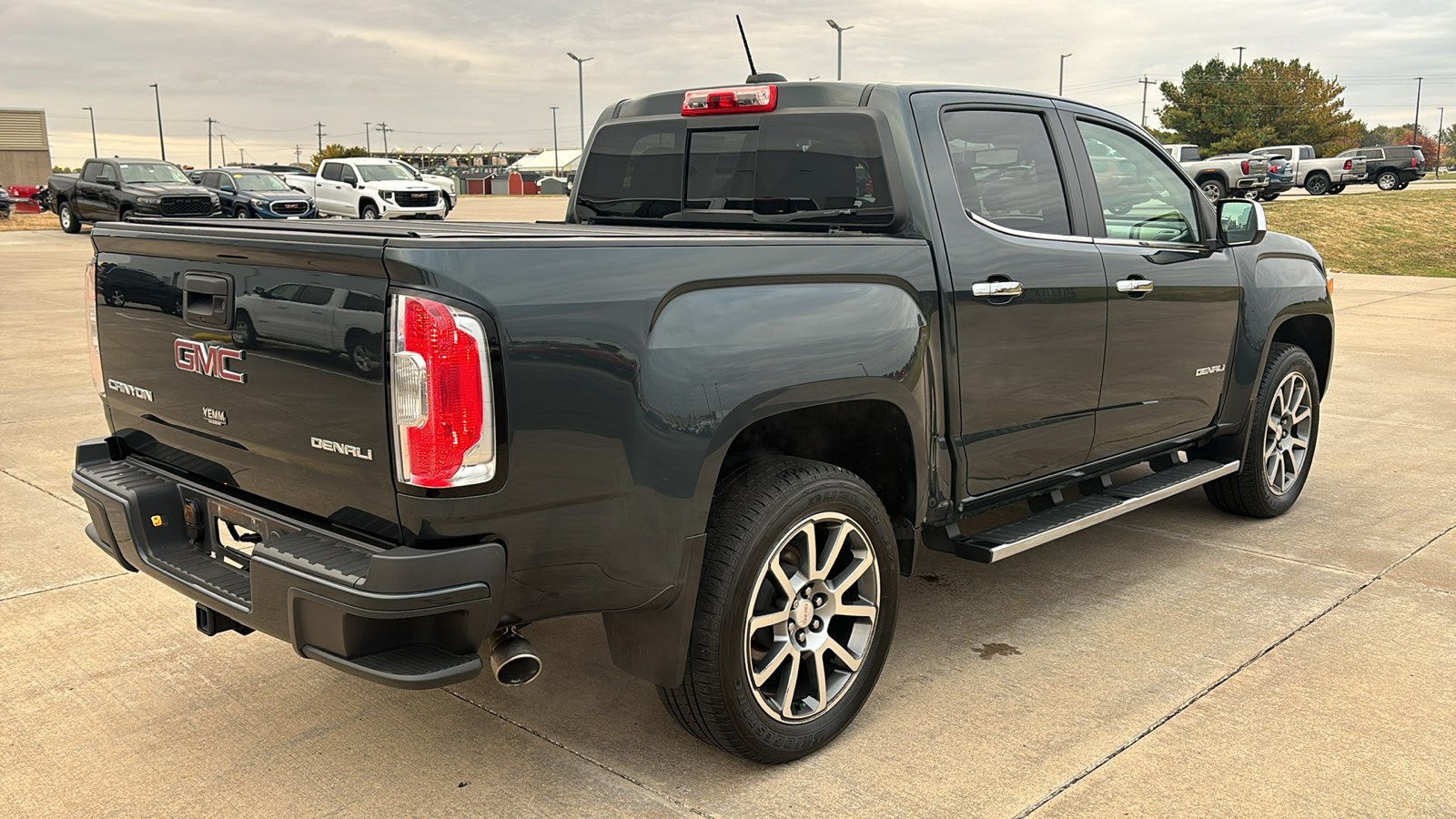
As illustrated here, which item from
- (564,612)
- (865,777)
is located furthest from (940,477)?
(564,612)

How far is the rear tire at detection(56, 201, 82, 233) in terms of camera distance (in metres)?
29.2

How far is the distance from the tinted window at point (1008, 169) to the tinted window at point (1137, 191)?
284 millimetres

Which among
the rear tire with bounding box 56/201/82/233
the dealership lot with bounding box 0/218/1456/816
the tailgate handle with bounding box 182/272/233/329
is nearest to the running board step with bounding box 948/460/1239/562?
the dealership lot with bounding box 0/218/1456/816

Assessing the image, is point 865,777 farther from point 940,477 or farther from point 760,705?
point 940,477

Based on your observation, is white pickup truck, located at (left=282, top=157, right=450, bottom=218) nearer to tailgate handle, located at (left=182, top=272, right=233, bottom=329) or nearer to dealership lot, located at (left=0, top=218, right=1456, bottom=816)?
dealership lot, located at (left=0, top=218, right=1456, bottom=816)

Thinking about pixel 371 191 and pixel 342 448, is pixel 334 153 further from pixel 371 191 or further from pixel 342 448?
pixel 342 448

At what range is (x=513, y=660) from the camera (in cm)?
271

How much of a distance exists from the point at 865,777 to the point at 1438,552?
10.7 feet

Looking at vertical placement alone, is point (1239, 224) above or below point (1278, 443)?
above

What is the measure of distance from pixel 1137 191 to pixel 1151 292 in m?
0.47

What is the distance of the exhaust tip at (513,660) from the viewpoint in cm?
271

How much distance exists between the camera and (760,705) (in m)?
3.09

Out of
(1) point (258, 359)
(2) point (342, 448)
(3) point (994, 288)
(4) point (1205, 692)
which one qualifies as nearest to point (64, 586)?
(1) point (258, 359)

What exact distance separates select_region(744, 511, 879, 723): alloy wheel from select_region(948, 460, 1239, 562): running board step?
0.52 m
